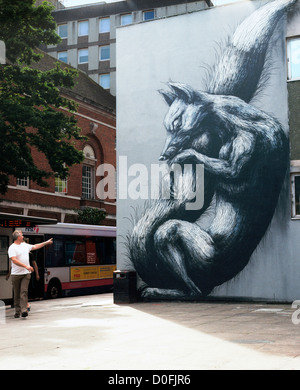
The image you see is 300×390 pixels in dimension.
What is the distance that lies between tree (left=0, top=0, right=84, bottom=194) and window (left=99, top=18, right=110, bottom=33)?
41.2 m

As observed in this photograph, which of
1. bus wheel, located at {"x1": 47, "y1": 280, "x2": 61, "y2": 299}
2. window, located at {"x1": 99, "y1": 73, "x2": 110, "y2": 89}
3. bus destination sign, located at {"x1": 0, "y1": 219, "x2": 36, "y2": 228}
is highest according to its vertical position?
window, located at {"x1": 99, "y1": 73, "x2": 110, "y2": 89}

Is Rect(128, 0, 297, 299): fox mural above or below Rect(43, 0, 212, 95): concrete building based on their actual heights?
below

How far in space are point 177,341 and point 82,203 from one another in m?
32.5

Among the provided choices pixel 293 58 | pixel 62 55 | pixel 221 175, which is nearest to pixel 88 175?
pixel 221 175

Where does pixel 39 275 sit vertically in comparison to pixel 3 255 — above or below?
below

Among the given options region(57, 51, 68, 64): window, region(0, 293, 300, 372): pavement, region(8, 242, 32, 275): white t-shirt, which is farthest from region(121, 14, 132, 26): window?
region(8, 242, 32, 275): white t-shirt

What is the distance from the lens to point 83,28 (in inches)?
2643

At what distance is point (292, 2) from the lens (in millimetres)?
16516

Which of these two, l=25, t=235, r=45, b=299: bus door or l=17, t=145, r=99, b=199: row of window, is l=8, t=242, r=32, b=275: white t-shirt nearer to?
l=25, t=235, r=45, b=299: bus door

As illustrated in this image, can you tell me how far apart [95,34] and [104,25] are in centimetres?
145

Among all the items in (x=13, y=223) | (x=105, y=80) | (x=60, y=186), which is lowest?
(x=13, y=223)

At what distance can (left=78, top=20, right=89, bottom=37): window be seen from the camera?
6700cm

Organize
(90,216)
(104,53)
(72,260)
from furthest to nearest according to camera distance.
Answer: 1. (104,53)
2. (90,216)
3. (72,260)

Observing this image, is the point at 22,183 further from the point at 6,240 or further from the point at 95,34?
the point at 95,34
